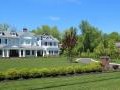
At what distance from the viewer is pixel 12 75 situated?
21.1 metres

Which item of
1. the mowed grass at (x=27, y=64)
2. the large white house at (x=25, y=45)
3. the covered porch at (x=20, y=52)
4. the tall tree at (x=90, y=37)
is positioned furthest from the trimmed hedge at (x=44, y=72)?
the tall tree at (x=90, y=37)

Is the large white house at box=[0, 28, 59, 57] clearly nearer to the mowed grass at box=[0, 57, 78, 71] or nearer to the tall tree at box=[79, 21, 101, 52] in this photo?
the tall tree at box=[79, 21, 101, 52]

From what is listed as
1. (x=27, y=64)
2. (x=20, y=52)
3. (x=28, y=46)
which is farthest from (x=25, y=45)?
(x=27, y=64)

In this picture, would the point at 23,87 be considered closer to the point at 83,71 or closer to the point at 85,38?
the point at 83,71

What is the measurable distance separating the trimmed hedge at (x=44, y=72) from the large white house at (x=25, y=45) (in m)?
47.6

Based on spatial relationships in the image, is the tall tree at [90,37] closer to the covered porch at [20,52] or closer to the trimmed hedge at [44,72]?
the covered porch at [20,52]

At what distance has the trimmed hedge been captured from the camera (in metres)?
21.0

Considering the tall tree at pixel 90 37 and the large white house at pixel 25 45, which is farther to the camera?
the tall tree at pixel 90 37

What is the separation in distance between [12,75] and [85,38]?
7424 cm

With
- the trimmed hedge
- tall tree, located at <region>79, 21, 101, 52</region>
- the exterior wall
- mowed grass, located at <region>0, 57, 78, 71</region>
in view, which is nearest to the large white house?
the exterior wall

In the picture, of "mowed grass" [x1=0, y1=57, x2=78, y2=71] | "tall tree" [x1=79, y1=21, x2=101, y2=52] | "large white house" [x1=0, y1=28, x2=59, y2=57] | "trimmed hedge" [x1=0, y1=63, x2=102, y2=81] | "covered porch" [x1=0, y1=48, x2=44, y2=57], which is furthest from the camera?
A: "tall tree" [x1=79, y1=21, x2=101, y2=52]

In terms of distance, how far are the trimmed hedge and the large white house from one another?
47.6 m

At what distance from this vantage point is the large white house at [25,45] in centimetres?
7469

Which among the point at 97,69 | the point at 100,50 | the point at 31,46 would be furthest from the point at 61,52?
the point at 97,69
